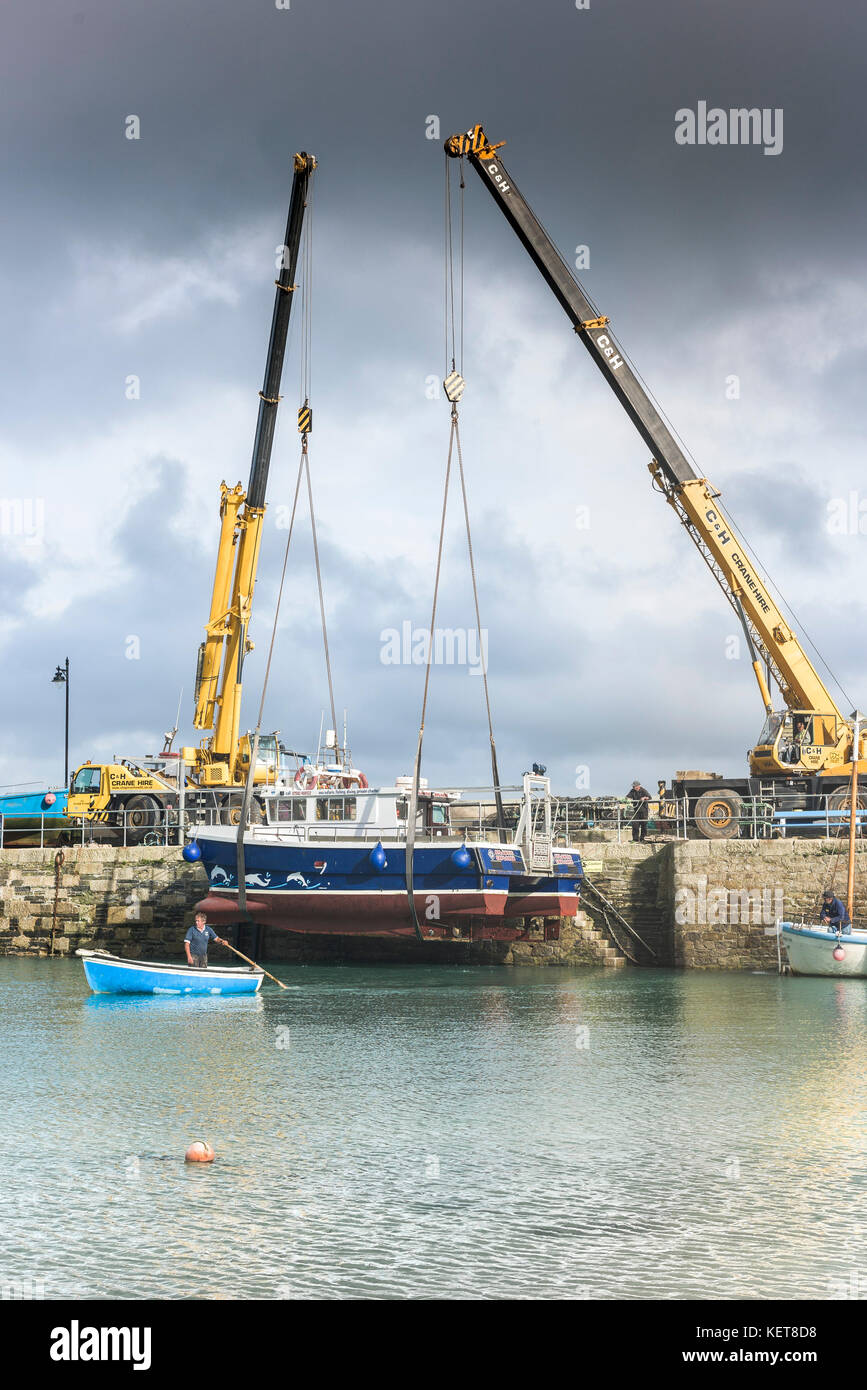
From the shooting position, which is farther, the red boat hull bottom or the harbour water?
the red boat hull bottom

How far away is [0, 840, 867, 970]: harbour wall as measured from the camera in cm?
2459

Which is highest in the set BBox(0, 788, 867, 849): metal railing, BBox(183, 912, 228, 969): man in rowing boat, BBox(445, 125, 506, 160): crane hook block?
BBox(445, 125, 506, 160): crane hook block

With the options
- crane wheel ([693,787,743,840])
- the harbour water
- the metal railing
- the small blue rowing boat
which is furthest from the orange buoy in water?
crane wheel ([693,787,743,840])

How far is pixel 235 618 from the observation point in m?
30.4

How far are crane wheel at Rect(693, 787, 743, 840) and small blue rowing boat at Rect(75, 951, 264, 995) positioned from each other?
34.2ft

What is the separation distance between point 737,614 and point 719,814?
4.53m

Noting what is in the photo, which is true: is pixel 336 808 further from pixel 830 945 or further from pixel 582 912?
pixel 830 945

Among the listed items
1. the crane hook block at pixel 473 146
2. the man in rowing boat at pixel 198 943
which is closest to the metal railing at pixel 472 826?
the man in rowing boat at pixel 198 943

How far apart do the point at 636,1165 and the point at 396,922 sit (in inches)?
602

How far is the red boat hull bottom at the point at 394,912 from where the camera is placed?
81.1ft

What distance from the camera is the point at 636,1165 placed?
32.9 ft

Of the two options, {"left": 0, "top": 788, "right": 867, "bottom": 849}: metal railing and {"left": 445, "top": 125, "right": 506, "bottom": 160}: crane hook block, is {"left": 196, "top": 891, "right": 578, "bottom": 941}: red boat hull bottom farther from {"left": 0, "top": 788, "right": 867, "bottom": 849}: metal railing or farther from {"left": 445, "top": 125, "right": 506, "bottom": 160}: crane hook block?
{"left": 445, "top": 125, "right": 506, "bottom": 160}: crane hook block

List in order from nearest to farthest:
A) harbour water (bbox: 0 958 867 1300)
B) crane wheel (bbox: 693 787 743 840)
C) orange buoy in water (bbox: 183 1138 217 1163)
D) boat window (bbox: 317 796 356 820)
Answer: harbour water (bbox: 0 958 867 1300)
orange buoy in water (bbox: 183 1138 217 1163)
crane wheel (bbox: 693 787 743 840)
boat window (bbox: 317 796 356 820)

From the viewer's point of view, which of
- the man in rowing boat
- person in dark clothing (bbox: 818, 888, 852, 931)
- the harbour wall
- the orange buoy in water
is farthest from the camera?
the harbour wall
